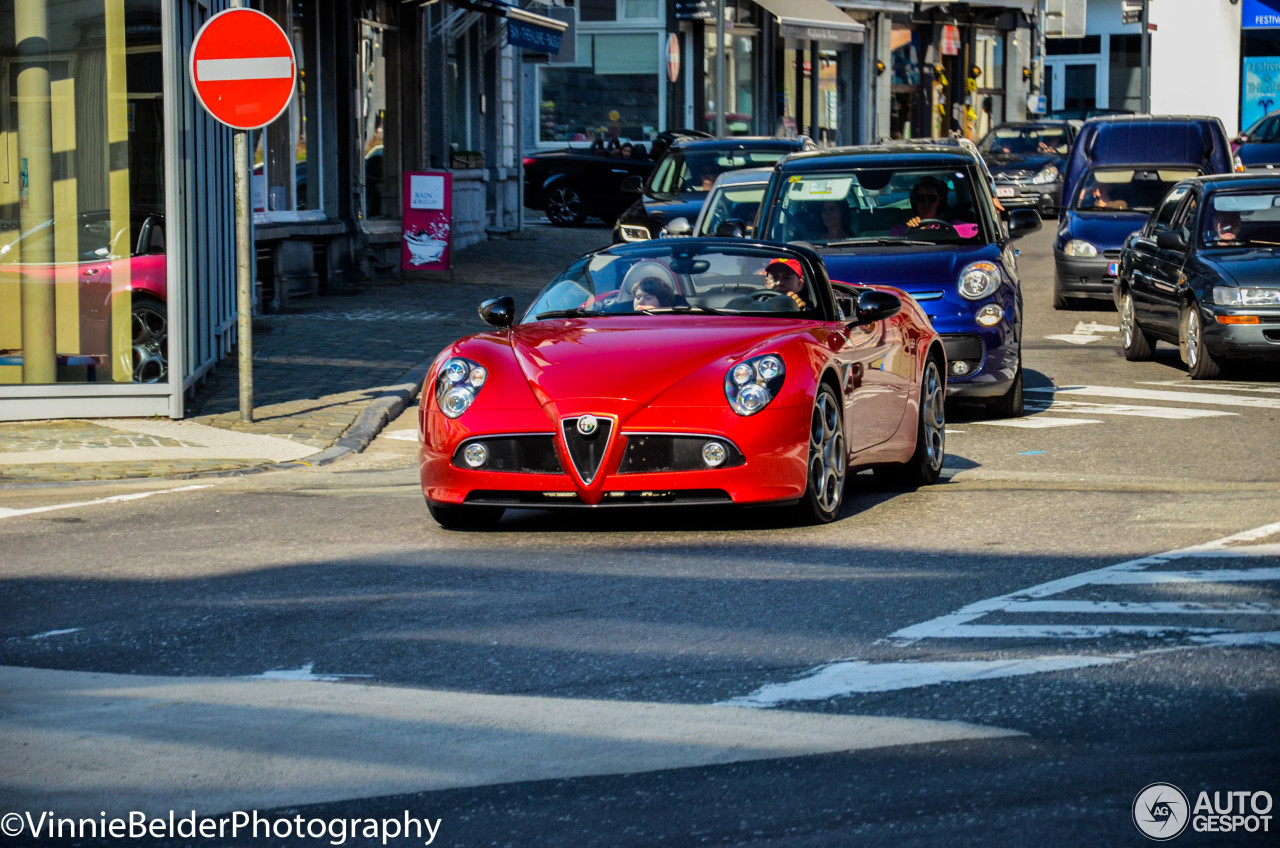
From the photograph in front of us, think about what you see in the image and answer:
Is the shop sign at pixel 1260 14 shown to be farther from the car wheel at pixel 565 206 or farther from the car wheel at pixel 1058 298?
the car wheel at pixel 1058 298

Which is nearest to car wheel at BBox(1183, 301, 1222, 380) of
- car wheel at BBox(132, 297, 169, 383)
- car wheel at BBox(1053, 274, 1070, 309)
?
car wheel at BBox(1053, 274, 1070, 309)

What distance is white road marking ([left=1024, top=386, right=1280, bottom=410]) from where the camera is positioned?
13352mm

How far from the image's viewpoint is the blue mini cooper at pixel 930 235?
12.3 meters

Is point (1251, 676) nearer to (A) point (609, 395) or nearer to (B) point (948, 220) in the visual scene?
(A) point (609, 395)

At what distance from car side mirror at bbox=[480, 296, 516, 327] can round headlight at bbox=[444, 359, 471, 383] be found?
0.77 m

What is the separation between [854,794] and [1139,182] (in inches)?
732

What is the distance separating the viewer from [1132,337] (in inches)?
645

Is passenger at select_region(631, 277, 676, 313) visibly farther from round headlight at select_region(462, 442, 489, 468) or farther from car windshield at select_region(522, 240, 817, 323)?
round headlight at select_region(462, 442, 489, 468)

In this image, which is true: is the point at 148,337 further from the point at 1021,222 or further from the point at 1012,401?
the point at 1021,222

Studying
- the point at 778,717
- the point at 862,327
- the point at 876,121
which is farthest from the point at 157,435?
the point at 876,121

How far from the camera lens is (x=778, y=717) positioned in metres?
5.12

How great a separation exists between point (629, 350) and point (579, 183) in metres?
27.9

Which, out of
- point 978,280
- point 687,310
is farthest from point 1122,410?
point 687,310

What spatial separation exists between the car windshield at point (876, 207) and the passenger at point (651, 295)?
166 inches
